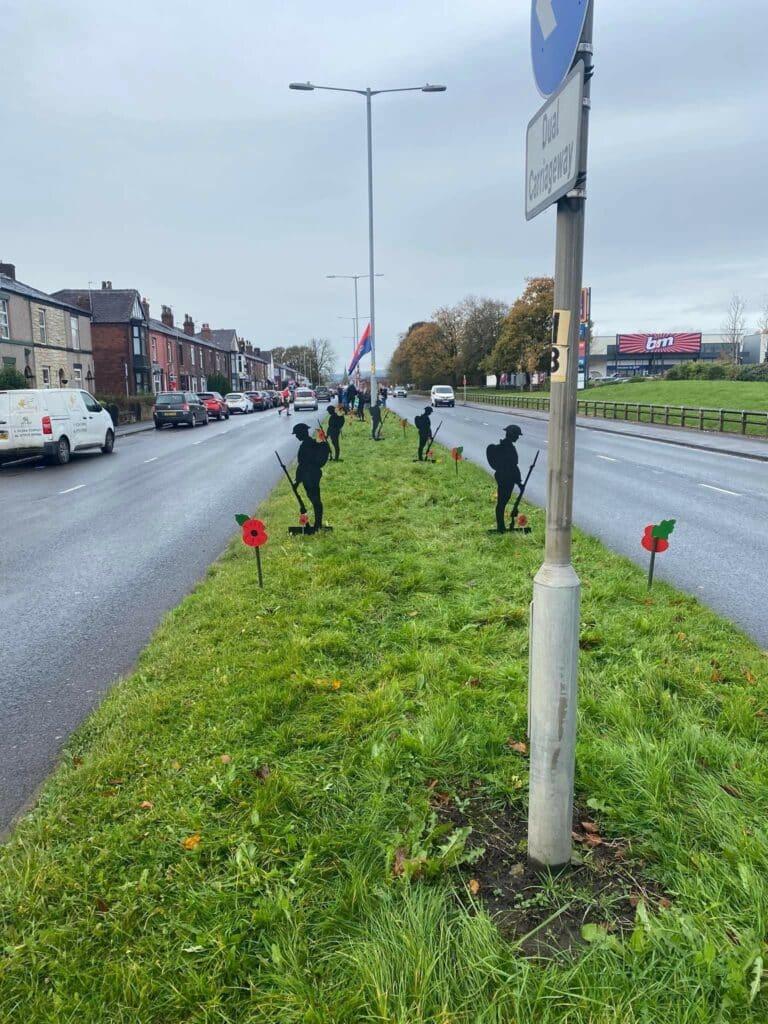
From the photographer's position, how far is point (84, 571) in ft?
25.8

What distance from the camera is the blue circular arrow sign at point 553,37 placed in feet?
7.32

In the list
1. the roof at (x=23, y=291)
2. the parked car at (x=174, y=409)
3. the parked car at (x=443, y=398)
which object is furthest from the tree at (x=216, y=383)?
the parked car at (x=174, y=409)

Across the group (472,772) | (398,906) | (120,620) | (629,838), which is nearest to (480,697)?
(472,772)

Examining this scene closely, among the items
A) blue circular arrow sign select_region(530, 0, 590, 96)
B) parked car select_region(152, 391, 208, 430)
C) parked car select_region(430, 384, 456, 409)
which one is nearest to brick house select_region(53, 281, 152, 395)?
parked car select_region(152, 391, 208, 430)

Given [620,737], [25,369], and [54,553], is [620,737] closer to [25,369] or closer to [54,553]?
[54,553]

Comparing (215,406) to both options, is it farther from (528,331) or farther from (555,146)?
(555,146)

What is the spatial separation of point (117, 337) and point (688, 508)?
5229 cm

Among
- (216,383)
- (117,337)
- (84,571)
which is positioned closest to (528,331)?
(216,383)

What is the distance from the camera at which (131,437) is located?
30.2m

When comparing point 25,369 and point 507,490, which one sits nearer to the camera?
point 507,490

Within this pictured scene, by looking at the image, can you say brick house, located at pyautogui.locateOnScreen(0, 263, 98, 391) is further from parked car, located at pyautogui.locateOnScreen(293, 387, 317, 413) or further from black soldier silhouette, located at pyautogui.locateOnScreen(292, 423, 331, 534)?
black soldier silhouette, located at pyautogui.locateOnScreen(292, 423, 331, 534)

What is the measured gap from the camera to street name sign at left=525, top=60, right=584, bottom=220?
7.19 feet

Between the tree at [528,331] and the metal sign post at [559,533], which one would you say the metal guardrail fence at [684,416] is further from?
the tree at [528,331]

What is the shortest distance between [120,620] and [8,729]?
207 cm
